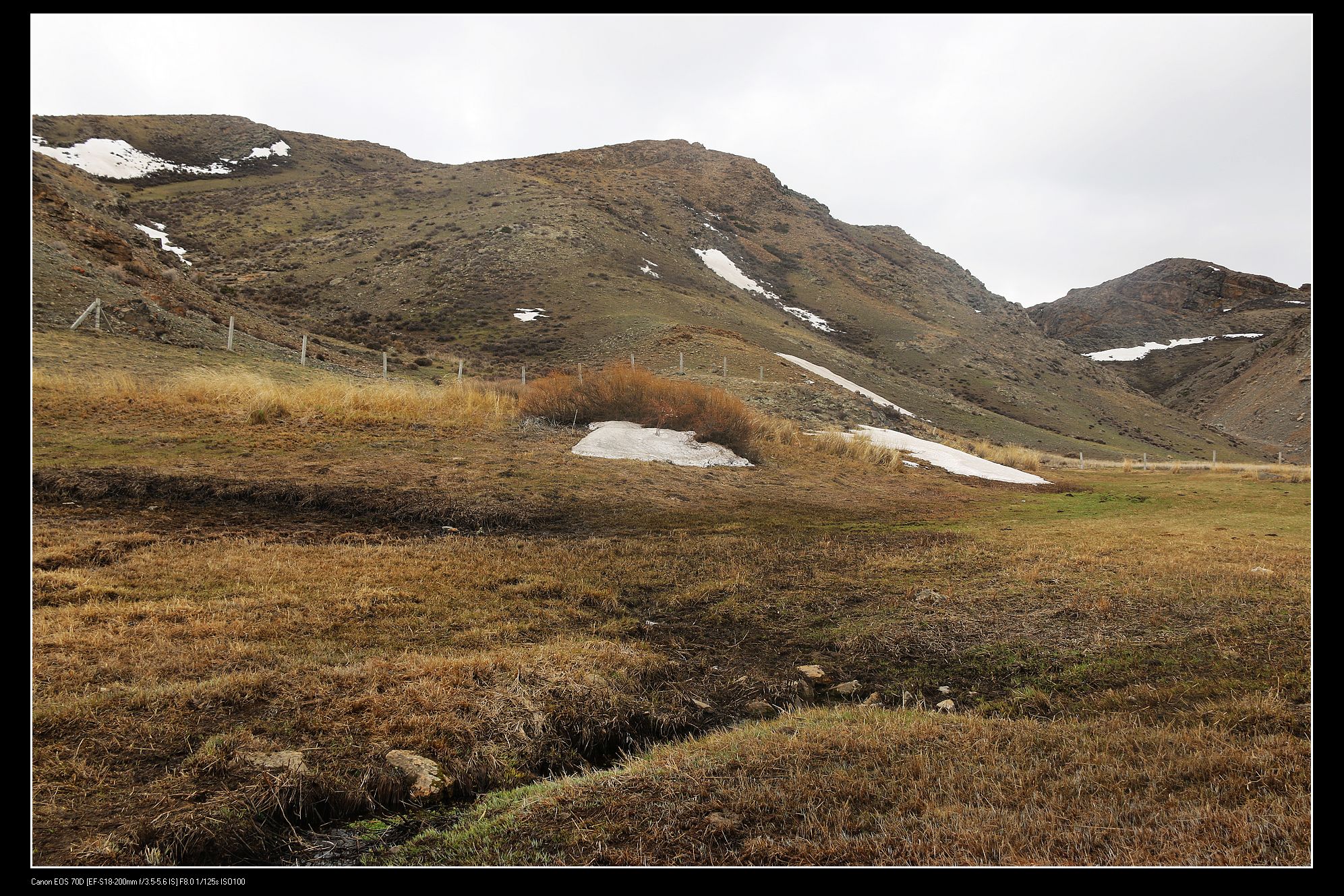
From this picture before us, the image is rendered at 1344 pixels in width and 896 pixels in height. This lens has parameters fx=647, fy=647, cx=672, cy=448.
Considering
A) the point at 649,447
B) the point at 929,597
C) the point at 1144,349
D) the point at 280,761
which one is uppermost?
the point at 1144,349

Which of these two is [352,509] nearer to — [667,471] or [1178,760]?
[667,471]

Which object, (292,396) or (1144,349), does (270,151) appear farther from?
(1144,349)

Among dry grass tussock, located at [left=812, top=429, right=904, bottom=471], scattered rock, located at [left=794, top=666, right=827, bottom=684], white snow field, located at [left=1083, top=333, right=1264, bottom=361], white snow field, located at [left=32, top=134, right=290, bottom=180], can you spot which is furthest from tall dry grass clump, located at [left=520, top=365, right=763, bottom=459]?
white snow field, located at [left=1083, top=333, right=1264, bottom=361]

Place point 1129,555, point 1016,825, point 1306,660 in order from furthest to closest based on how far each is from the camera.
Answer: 1. point 1129,555
2. point 1306,660
3. point 1016,825

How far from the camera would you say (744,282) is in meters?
70.6

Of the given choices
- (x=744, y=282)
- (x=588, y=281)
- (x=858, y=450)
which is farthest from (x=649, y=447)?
(x=744, y=282)

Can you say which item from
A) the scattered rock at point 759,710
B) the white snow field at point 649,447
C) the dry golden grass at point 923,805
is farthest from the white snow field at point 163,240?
the dry golden grass at point 923,805

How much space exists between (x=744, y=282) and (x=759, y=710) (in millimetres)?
68625

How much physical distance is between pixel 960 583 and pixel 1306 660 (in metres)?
3.68

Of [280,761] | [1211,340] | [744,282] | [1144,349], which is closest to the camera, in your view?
[280,761]

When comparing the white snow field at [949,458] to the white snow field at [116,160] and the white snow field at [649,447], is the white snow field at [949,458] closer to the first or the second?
the white snow field at [649,447]

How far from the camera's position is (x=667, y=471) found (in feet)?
A: 55.7

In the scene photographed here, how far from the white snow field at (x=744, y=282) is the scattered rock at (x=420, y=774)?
63.9m

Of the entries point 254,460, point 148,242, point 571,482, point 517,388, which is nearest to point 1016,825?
point 571,482
